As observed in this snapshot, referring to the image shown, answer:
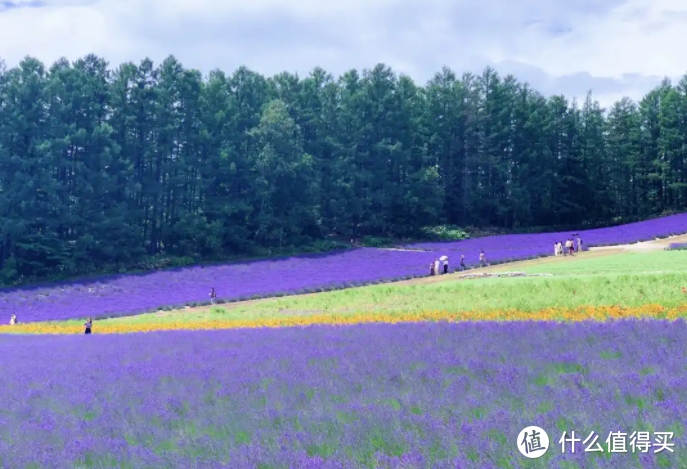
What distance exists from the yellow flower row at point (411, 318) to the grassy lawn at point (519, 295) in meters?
1.49

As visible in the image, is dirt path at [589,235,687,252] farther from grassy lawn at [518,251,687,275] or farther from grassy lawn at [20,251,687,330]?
grassy lawn at [20,251,687,330]

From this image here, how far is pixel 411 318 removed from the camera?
1914 cm

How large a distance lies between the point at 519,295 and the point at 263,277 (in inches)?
954

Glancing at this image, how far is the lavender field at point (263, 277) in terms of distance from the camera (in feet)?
117

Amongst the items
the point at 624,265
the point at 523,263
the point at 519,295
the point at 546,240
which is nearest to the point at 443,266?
the point at 523,263

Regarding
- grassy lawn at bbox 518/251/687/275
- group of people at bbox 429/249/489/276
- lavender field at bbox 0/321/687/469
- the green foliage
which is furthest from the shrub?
lavender field at bbox 0/321/687/469

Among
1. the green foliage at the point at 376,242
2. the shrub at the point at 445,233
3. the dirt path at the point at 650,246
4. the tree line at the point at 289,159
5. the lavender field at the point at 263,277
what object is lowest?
the lavender field at the point at 263,277

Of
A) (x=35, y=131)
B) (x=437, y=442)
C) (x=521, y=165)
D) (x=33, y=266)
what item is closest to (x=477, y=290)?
(x=437, y=442)

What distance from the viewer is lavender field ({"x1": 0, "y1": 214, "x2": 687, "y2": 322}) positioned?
35750mm

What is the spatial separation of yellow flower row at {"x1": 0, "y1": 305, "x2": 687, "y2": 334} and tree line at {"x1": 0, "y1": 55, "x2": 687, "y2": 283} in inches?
764

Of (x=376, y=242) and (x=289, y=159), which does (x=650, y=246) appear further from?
(x=289, y=159)

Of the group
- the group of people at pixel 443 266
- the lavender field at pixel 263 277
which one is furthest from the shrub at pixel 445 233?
the group of people at pixel 443 266

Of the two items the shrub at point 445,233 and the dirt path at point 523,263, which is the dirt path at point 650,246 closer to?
the dirt path at point 523,263

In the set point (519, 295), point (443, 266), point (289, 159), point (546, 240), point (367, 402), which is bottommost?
point (519, 295)
